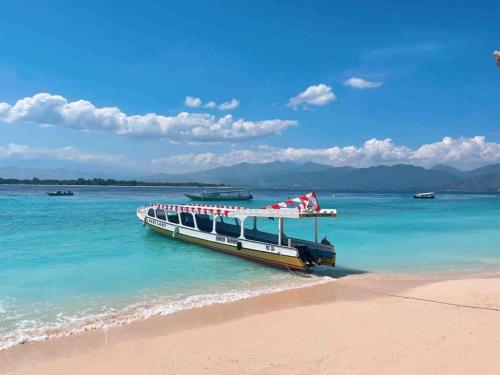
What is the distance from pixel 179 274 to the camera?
1844cm

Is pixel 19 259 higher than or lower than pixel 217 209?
lower

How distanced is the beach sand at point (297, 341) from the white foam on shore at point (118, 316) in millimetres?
447

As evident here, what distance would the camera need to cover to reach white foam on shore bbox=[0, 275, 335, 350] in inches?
431

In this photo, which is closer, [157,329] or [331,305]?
[157,329]

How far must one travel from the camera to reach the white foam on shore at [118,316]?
431 inches

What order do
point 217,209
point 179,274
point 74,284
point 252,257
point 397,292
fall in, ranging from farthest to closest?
point 217,209
point 252,257
point 179,274
point 74,284
point 397,292

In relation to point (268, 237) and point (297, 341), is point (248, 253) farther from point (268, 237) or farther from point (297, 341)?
point (297, 341)

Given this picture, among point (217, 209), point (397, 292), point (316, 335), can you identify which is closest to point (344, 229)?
point (217, 209)

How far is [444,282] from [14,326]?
1586 centimetres

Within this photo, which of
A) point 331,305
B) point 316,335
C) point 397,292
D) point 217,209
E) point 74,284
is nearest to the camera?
point 316,335

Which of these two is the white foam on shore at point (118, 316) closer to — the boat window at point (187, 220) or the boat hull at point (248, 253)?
the boat hull at point (248, 253)

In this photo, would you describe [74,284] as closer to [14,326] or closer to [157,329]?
[14,326]

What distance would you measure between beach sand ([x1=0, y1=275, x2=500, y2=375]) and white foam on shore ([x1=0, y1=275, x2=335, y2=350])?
1.47 feet

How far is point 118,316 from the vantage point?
12.5 metres
